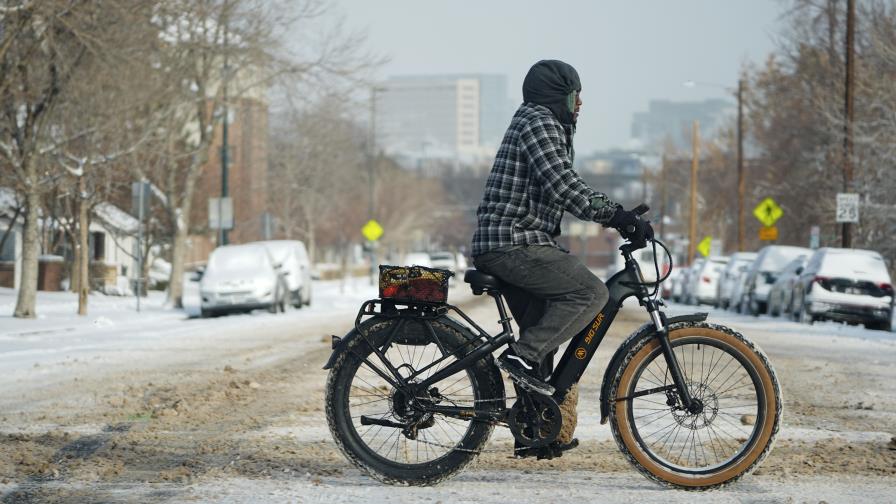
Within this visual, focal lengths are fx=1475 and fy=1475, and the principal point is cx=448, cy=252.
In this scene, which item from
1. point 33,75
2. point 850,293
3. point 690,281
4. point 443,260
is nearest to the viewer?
point 33,75

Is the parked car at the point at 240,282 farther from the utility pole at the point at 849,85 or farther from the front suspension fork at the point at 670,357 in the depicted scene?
the front suspension fork at the point at 670,357

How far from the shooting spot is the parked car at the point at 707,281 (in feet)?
143

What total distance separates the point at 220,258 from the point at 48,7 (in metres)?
11.4

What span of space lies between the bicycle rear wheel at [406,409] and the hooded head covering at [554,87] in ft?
3.62

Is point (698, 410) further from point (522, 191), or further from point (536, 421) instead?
point (522, 191)

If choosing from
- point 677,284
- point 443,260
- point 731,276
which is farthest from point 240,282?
point 443,260

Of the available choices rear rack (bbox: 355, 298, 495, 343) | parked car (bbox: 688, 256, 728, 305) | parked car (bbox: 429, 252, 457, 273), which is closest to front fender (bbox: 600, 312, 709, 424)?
rear rack (bbox: 355, 298, 495, 343)

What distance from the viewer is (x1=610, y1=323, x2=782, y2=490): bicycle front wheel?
6516 millimetres

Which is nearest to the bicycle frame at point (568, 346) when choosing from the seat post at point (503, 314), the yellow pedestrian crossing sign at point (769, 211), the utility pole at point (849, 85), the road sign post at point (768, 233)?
the seat post at point (503, 314)

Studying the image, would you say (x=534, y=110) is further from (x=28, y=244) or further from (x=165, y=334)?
(x=28, y=244)

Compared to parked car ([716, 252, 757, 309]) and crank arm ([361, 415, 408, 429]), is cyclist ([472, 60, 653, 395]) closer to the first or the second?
crank arm ([361, 415, 408, 429])

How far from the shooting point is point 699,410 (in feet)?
21.7

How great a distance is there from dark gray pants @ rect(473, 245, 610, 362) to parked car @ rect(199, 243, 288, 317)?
25.2 meters

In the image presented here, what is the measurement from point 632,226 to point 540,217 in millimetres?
505
